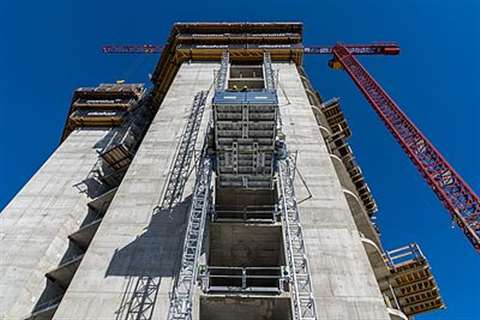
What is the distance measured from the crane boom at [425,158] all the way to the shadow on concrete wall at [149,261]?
2803 centimetres

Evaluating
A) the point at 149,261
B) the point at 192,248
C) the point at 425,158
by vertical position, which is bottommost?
the point at 192,248

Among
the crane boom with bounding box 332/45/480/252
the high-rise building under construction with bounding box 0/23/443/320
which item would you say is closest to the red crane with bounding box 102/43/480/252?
the crane boom with bounding box 332/45/480/252

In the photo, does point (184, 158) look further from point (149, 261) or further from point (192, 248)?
point (192, 248)

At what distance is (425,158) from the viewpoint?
44188 millimetres

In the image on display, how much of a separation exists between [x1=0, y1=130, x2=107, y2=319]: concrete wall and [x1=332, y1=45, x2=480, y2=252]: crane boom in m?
32.8

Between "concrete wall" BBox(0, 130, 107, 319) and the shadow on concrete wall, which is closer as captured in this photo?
the shadow on concrete wall

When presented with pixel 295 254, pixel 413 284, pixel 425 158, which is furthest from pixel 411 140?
pixel 295 254

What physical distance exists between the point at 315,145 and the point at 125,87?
28121 millimetres

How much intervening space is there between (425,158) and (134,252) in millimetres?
36441

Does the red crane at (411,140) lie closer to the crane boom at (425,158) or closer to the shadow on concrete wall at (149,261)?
the crane boom at (425,158)

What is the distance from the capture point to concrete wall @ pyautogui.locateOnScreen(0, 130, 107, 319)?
22.0 metres

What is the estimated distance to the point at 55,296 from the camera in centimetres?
2331

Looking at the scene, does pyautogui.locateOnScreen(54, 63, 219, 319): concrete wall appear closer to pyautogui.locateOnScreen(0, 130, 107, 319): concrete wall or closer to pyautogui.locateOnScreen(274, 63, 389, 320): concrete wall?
pyautogui.locateOnScreen(274, 63, 389, 320): concrete wall

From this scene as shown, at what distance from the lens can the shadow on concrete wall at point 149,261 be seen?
1600cm
